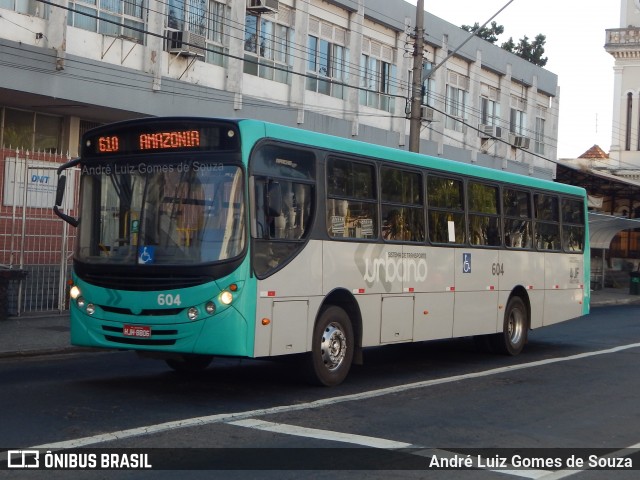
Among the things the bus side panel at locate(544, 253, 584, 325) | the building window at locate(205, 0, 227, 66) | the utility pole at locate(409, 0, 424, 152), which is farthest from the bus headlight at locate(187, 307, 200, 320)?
the building window at locate(205, 0, 227, 66)

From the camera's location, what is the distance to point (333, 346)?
1192 centimetres

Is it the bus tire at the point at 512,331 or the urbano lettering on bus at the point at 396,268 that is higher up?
the urbano lettering on bus at the point at 396,268

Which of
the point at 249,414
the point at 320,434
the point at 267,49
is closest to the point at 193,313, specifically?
the point at 249,414

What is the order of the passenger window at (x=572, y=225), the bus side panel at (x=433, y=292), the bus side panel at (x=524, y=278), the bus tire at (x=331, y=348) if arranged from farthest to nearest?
the passenger window at (x=572, y=225)
the bus side panel at (x=524, y=278)
the bus side panel at (x=433, y=292)
the bus tire at (x=331, y=348)

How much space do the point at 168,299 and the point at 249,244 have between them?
1.04m

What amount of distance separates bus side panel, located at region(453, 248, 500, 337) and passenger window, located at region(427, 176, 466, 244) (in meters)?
0.33

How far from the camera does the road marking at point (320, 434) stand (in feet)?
28.0

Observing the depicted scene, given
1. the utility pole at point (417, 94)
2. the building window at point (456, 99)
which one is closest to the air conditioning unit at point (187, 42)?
the utility pole at point (417, 94)

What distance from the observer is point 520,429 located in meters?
9.61

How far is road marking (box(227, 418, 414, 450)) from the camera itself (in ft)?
28.0

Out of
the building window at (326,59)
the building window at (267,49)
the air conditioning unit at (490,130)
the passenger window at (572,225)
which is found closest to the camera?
the passenger window at (572,225)

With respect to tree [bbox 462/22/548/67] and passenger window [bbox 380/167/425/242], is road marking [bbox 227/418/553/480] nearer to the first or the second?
passenger window [bbox 380/167/425/242]

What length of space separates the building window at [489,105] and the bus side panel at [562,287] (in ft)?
82.5

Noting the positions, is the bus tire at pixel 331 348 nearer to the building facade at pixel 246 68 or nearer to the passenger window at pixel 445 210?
the passenger window at pixel 445 210
